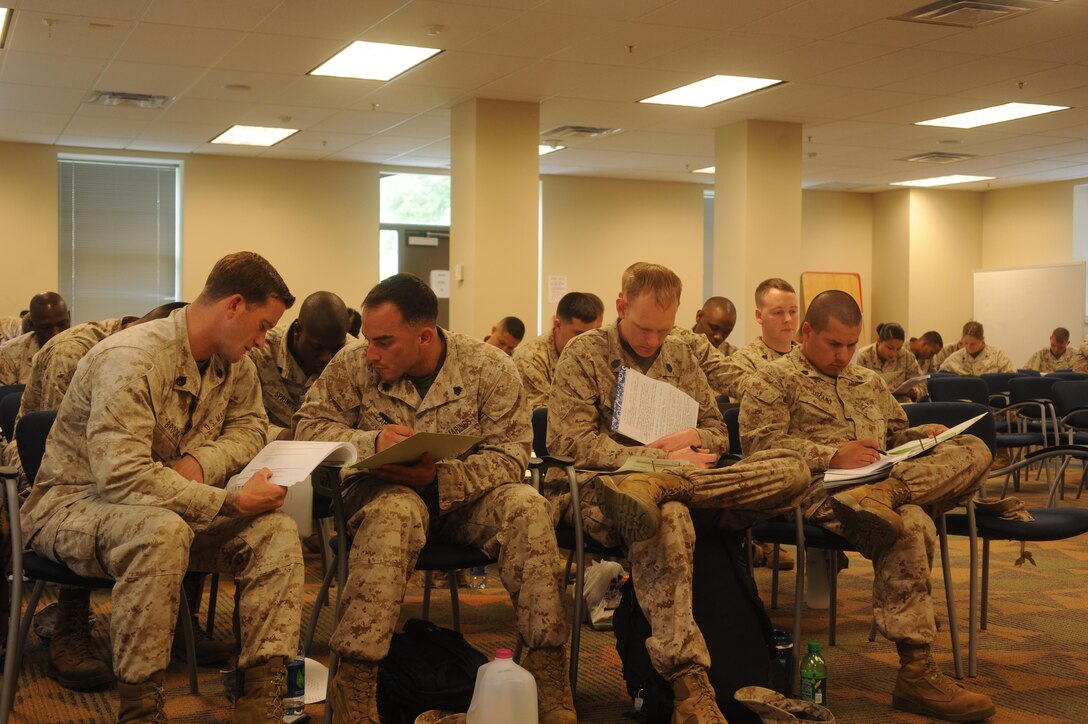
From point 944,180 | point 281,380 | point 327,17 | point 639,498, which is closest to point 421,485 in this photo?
point 639,498

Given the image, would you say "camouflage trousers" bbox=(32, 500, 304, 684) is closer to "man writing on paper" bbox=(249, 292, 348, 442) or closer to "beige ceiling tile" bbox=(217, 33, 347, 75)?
"man writing on paper" bbox=(249, 292, 348, 442)

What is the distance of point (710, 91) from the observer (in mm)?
9180

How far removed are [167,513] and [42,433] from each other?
76 centimetres

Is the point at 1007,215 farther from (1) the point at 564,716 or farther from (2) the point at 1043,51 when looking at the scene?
(1) the point at 564,716

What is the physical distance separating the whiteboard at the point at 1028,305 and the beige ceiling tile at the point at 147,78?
1193cm

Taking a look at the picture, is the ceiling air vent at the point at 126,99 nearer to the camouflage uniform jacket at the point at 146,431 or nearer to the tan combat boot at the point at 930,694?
the camouflage uniform jacket at the point at 146,431

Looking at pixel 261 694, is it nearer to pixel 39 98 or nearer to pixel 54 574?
pixel 54 574

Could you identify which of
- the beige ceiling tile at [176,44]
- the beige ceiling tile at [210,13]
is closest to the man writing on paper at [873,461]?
the beige ceiling tile at [210,13]

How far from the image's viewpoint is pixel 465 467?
10.5 feet

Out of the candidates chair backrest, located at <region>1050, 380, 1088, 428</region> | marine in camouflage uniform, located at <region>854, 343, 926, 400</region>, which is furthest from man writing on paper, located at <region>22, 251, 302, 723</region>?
marine in camouflage uniform, located at <region>854, 343, 926, 400</region>

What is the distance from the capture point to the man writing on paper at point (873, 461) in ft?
10.7

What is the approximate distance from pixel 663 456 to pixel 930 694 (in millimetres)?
1043

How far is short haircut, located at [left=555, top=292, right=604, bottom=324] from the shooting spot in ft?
17.6

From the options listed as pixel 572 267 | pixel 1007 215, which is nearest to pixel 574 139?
pixel 572 267
